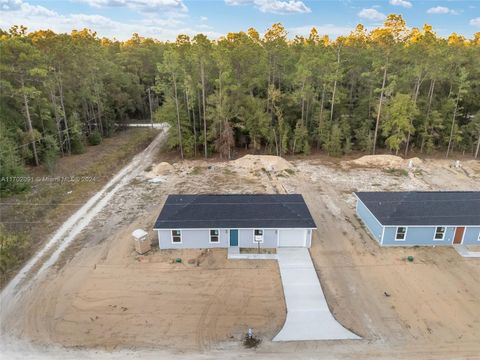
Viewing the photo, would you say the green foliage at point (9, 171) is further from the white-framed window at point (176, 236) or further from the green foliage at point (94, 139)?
the white-framed window at point (176, 236)

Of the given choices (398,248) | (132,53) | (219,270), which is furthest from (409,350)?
(132,53)

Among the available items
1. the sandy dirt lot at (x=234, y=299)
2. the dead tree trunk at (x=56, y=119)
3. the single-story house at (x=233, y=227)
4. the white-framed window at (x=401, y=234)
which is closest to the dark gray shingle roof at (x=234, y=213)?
the single-story house at (x=233, y=227)

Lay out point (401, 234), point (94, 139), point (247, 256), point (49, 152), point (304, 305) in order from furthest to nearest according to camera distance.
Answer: point (94, 139) < point (49, 152) < point (401, 234) < point (247, 256) < point (304, 305)

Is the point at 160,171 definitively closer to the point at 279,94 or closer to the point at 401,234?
the point at 279,94

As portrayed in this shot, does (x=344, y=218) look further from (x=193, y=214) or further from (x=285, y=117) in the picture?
(x=285, y=117)
